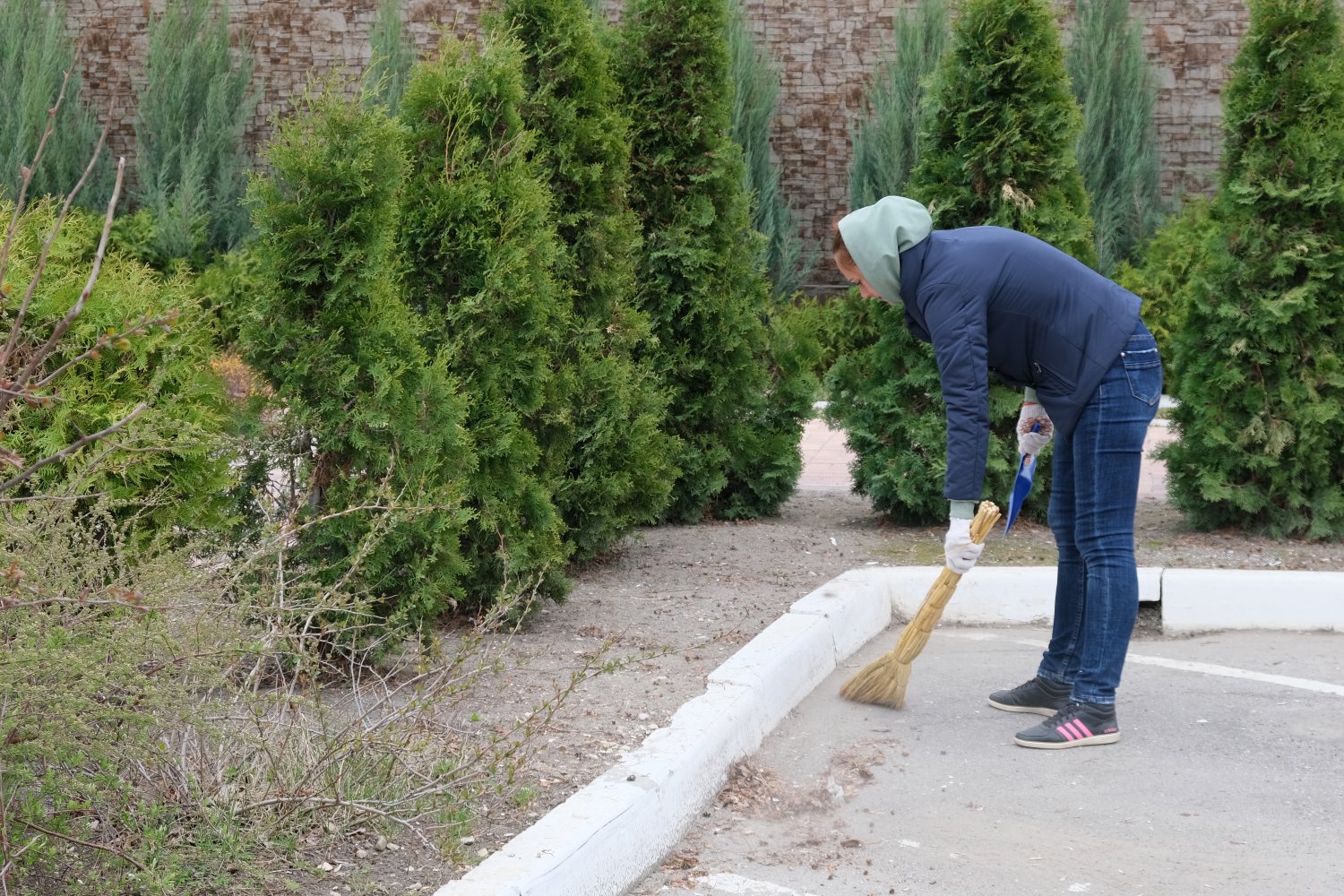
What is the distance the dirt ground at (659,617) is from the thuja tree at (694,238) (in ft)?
1.74

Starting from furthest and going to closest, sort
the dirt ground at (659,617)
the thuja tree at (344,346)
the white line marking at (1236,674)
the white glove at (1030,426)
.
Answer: the white line marking at (1236,674) < the white glove at (1030,426) < the thuja tree at (344,346) < the dirt ground at (659,617)

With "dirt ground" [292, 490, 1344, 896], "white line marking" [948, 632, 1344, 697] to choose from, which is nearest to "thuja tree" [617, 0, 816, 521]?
"dirt ground" [292, 490, 1344, 896]

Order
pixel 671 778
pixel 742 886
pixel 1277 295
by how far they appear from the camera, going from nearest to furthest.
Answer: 1. pixel 742 886
2. pixel 671 778
3. pixel 1277 295

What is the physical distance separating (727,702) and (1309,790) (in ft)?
5.61

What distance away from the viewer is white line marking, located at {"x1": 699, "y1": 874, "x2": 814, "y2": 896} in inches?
123

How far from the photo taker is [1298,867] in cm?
326

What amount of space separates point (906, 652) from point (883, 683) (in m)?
0.14

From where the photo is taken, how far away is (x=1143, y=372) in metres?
4.11

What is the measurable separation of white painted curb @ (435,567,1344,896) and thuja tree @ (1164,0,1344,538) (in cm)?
125

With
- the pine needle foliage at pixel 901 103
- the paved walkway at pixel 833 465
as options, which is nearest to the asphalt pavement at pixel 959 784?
the paved walkway at pixel 833 465

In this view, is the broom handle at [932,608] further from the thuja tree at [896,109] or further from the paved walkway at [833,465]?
the thuja tree at [896,109]

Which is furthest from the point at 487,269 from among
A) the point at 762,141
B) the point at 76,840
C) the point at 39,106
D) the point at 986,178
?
the point at 39,106

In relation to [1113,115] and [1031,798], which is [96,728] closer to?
[1031,798]

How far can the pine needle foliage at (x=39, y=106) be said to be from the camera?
12773 millimetres
